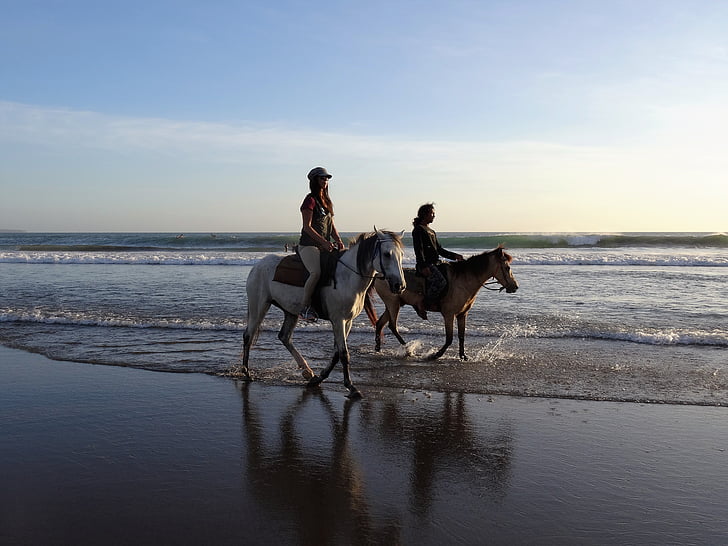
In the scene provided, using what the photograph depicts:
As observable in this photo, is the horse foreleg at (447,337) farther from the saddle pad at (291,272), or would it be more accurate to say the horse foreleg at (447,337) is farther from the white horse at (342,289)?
the saddle pad at (291,272)

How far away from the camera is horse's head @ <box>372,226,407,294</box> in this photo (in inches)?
228

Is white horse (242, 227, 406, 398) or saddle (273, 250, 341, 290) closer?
white horse (242, 227, 406, 398)

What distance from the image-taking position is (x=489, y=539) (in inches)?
125

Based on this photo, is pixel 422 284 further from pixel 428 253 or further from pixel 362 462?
pixel 362 462

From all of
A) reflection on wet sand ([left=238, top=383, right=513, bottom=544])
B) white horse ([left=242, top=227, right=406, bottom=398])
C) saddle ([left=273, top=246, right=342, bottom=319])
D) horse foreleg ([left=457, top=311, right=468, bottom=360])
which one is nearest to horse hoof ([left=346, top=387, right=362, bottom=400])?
white horse ([left=242, top=227, right=406, bottom=398])

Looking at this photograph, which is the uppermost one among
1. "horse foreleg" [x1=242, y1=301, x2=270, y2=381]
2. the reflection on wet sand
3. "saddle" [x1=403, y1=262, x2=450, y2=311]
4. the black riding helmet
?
the black riding helmet

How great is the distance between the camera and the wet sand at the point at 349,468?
10.7ft

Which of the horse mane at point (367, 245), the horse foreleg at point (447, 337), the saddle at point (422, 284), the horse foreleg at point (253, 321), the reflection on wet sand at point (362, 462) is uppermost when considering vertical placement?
the horse mane at point (367, 245)

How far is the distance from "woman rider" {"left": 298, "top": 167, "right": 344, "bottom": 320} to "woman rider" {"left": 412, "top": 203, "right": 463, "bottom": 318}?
6.74 feet

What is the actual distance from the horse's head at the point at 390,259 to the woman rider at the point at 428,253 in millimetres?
2491

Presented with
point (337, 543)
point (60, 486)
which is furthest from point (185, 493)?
point (337, 543)

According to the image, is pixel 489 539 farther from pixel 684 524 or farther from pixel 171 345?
pixel 171 345

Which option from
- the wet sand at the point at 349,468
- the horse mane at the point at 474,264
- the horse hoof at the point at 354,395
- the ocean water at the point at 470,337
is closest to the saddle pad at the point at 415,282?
the horse mane at the point at 474,264

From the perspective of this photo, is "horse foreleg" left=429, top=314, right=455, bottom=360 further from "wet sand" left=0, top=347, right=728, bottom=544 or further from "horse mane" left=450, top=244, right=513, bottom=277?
"wet sand" left=0, top=347, right=728, bottom=544
